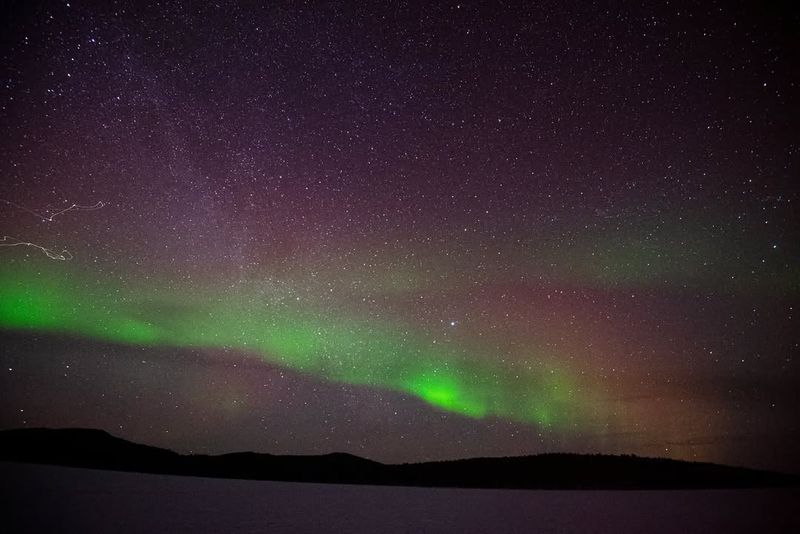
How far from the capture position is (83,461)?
10525cm

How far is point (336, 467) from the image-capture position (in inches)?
4427

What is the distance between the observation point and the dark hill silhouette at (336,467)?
10375 cm

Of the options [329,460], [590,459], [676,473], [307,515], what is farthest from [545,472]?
[307,515]

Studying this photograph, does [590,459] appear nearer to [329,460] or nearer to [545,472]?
[545,472]

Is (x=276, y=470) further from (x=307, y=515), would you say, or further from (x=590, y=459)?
(x=307, y=515)

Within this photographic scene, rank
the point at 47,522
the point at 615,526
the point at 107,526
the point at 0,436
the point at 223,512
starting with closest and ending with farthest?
1. the point at 47,522
2. the point at 107,526
3. the point at 223,512
4. the point at 615,526
5. the point at 0,436

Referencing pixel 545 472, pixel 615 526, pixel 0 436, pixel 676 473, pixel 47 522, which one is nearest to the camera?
pixel 47 522

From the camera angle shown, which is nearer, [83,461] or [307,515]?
[307,515]

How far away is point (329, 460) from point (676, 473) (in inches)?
3125

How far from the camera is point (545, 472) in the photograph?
10844cm

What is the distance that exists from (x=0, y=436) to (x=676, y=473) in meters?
141

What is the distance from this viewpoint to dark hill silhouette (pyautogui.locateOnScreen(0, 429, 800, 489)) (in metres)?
104

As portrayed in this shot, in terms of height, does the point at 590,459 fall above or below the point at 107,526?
above

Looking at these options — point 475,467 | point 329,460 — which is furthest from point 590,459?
point 329,460
